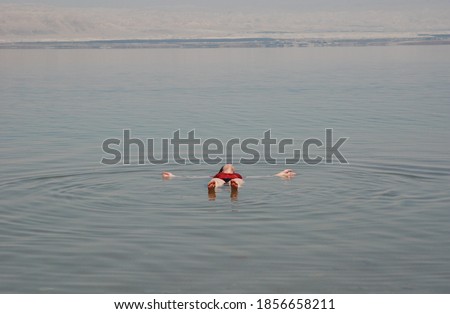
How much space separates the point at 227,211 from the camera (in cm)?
1939

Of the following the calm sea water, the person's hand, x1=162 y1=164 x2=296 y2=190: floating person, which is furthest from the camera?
the person's hand

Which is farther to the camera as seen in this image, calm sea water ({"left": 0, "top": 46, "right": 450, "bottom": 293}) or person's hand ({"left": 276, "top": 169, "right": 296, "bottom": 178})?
person's hand ({"left": 276, "top": 169, "right": 296, "bottom": 178})

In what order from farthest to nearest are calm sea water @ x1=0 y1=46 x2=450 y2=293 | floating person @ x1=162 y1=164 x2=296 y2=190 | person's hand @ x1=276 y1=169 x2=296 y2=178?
person's hand @ x1=276 y1=169 x2=296 y2=178 → floating person @ x1=162 y1=164 x2=296 y2=190 → calm sea water @ x1=0 y1=46 x2=450 y2=293

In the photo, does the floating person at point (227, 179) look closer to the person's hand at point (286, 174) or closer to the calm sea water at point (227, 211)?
the person's hand at point (286, 174)

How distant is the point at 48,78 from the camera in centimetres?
6831

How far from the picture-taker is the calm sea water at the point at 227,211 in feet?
47.2

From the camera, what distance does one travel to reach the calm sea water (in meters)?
14.4

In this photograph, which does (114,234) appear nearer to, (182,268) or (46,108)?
(182,268)

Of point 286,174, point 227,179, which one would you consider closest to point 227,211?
point 227,179

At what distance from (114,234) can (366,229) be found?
5.20 metres

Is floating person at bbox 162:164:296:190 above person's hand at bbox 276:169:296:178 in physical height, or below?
below

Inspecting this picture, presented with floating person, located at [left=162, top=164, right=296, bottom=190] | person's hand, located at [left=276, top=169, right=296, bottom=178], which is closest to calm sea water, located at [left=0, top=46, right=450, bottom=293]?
person's hand, located at [left=276, top=169, right=296, bottom=178]

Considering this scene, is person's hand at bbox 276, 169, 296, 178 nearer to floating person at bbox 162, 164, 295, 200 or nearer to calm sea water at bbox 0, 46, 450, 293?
floating person at bbox 162, 164, 295, 200
